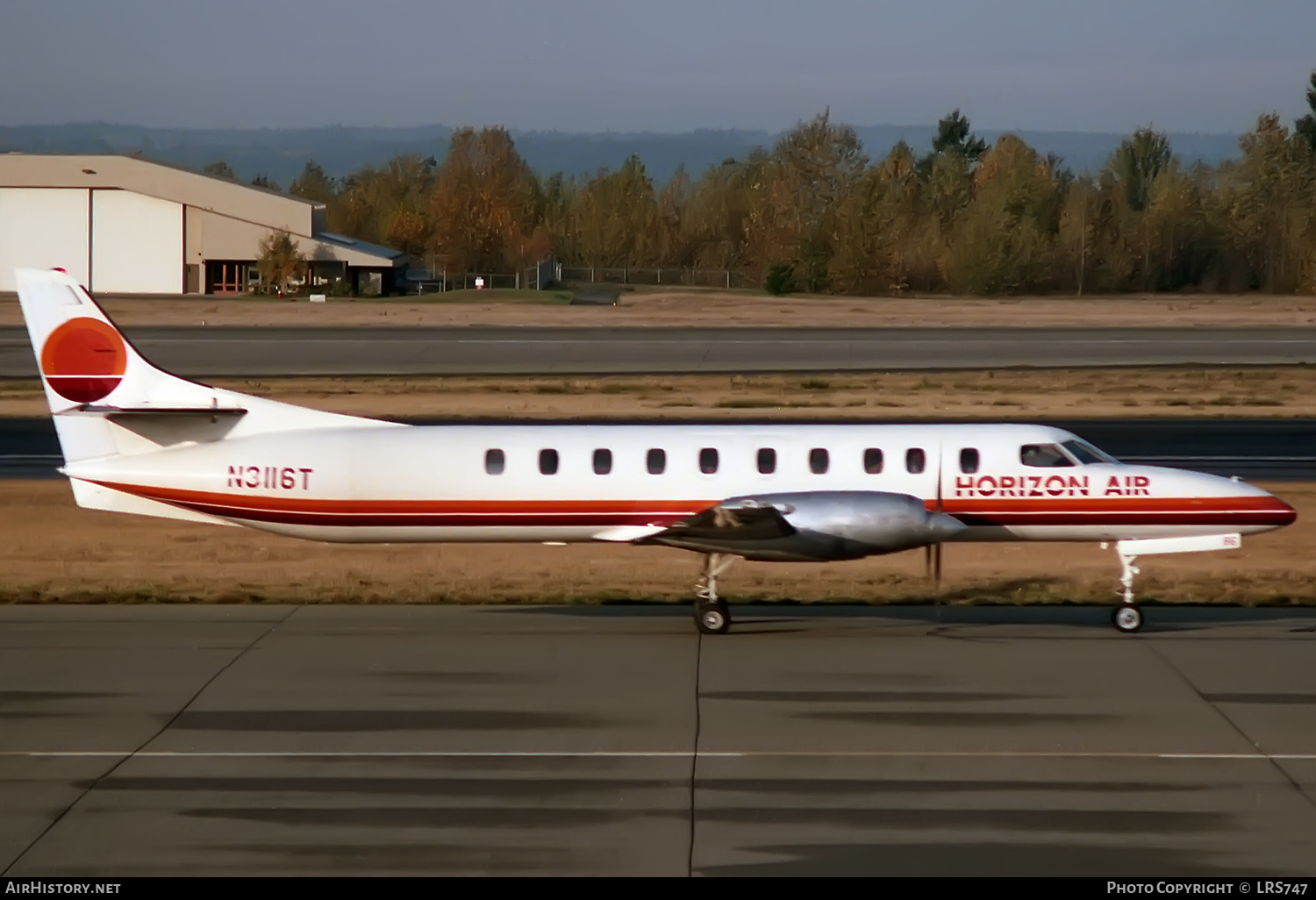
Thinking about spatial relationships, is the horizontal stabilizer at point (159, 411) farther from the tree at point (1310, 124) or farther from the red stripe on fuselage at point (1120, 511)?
the tree at point (1310, 124)

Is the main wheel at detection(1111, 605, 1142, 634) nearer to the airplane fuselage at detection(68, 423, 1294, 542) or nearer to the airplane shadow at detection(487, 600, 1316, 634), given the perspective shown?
the airplane shadow at detection(487, 600, 1316, 634)

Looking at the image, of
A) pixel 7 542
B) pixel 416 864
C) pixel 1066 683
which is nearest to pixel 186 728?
pixel 416 864

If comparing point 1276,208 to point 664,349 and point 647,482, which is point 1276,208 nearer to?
point 664,349

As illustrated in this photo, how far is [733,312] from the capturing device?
81.4 metres

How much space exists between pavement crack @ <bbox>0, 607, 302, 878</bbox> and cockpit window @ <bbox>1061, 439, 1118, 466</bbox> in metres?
9.43

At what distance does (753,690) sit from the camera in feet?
49.7

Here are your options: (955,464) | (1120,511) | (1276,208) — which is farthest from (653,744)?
(1276,208)

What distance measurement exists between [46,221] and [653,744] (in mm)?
95585

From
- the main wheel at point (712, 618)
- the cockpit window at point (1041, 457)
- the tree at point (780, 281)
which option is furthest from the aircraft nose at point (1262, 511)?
the tree at point (780, 281)

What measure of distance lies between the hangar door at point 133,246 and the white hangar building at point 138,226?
0.06m

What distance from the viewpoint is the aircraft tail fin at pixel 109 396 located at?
18.5m

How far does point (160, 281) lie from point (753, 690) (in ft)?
297

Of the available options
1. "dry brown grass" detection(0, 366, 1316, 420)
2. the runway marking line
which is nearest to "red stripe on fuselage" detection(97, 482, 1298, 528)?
the runway marking line
